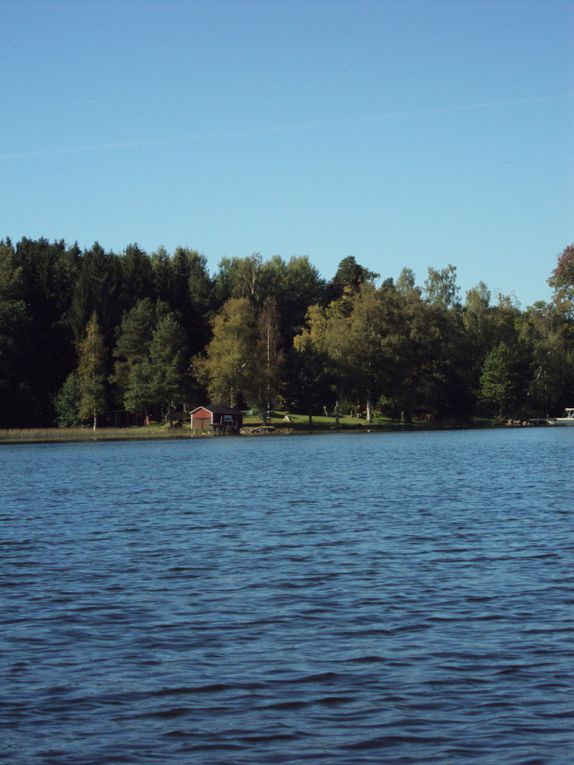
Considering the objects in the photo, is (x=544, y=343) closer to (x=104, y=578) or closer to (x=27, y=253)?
(x=27, y=253)

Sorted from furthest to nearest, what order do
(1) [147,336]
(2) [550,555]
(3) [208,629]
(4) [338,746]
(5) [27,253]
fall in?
1. (5) [27,253]
2. (1) [147,336]
3. (2) [550,555]
4. (3) [208,629]
5. (4) [338,746]

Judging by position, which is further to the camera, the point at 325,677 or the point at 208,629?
the point at 208,629

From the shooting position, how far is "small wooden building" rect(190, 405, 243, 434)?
121 m

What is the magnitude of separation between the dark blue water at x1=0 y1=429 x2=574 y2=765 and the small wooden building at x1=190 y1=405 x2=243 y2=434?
86.7m

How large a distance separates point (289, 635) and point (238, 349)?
107 meters

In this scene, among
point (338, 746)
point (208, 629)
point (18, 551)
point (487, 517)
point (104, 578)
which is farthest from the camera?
point (487, 517)

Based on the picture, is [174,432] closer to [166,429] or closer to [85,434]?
[166,429]

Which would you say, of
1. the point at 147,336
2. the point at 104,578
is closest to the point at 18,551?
the point at 104,578

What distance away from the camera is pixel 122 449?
302ft

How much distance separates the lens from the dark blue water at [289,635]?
35.2 feet

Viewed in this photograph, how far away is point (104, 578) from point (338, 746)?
35.0 feet

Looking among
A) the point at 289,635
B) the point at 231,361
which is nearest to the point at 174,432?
the point at 231,361

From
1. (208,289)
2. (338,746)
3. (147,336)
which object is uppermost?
(208,289)

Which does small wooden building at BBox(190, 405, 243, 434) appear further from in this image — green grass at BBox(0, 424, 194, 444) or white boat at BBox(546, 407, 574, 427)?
white boat at BBox(546, 407, 574, 427)
